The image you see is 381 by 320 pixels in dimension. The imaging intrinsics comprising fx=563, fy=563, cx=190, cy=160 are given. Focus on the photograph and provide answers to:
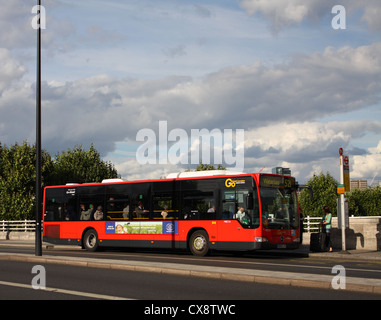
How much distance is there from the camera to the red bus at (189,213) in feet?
64.5

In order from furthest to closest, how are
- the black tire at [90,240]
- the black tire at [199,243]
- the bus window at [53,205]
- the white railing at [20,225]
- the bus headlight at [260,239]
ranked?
the white railing at [20,225], the bus window at [53,205], the black tire at [90,240], the black tire at [199,243], the bus headlight at [260,239]

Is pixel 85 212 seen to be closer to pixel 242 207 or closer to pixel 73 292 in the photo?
pixel 242 207

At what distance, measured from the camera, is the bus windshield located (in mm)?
19609

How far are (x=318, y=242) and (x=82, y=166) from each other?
53386 millimetres

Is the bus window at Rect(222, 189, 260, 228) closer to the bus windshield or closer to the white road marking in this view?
the bus windshield

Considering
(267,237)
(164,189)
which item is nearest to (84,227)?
(164,189)

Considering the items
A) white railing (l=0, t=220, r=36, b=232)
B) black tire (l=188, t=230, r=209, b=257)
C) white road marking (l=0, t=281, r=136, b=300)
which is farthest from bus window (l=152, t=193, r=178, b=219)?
white railing (l=0, t=220, r=36, b=232)

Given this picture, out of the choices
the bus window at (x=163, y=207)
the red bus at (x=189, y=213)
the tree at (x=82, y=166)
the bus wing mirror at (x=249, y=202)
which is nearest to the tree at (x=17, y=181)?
the tree at (x=82, y=166)

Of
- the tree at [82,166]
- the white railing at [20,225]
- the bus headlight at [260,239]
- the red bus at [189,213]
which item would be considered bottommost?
the white railing at [20,225]

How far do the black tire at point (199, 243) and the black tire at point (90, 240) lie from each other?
528cm

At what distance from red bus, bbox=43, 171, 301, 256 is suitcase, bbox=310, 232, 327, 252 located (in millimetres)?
1963

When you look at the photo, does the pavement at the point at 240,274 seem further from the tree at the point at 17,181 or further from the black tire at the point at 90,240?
the tree at the point at 17,181

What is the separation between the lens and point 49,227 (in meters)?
26.9
